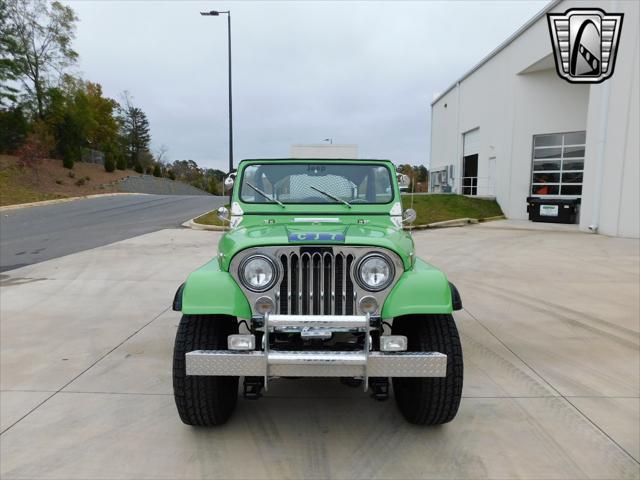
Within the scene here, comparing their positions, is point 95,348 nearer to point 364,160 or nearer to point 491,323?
point 364,160

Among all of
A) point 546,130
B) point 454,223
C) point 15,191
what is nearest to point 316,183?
point 454,223

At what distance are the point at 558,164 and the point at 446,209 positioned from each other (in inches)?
185

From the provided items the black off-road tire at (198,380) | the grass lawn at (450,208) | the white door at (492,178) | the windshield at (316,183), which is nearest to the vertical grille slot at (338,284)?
the black off-road tire at (198,380)

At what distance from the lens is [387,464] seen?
8.47 ft

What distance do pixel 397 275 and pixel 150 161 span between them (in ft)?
213

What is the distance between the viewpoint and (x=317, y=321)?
246 centimetres

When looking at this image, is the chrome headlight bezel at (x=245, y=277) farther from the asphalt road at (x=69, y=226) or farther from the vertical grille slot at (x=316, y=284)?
the asphalt road at (x=69, y=226)

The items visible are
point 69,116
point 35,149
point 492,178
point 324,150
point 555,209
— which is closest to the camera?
point 324,150

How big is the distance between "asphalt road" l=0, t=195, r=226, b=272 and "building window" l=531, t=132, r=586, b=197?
47.7ft

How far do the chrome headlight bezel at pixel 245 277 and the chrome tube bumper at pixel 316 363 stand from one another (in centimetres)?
28

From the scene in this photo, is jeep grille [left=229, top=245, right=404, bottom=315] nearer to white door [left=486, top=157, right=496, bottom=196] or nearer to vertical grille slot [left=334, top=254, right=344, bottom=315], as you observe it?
vertical grille slot [left=334, top=254, right=344, bottom=315]

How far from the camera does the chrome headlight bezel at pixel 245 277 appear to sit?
8.78 ft

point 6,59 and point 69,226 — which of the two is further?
point 6,59

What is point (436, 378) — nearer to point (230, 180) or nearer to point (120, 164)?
point (230, 180)
